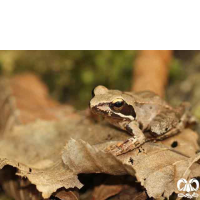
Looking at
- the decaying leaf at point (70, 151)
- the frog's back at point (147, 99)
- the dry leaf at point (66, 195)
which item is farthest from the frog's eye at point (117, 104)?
the dry leaf at point (66, 195)

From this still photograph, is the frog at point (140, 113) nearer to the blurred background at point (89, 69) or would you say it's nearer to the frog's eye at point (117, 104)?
the frog's eye at point (117, 104)

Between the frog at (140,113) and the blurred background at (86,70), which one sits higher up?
the blurred background at (86,70)

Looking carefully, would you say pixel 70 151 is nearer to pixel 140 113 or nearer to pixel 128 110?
pixel 128 110

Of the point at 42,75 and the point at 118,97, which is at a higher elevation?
the point at 42,75

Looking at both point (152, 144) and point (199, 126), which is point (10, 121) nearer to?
point (152, 144)

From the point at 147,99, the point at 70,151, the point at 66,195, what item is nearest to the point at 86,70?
the point at 147,99
